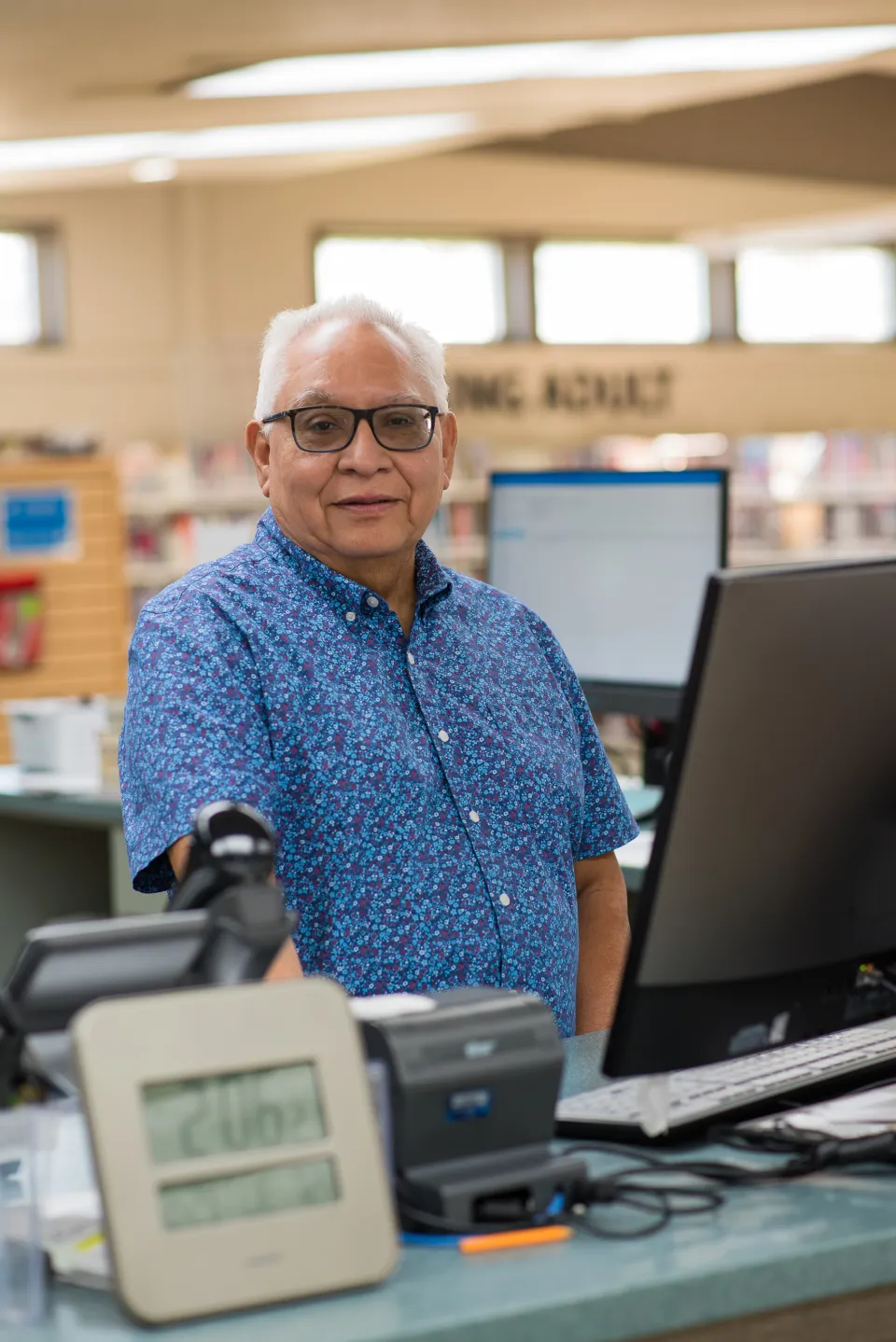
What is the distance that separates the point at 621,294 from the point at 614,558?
29.1 feet

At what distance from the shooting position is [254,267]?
10430 mm

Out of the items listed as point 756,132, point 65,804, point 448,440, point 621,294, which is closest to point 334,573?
point 448,440

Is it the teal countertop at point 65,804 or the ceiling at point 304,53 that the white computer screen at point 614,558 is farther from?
the ceiling at point 304,53

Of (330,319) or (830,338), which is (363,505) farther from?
(830,338)

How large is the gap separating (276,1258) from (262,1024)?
0.43 ft

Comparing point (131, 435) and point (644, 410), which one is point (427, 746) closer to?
point (131, 435)

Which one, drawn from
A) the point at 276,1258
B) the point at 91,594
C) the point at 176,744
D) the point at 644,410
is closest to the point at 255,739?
the point at 176,744

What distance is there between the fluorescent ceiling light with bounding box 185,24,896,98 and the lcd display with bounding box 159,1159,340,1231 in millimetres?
4752

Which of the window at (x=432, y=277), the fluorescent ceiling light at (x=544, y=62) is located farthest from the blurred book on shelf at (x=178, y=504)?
the fluorescent ceiling light at (x=544, y=62)

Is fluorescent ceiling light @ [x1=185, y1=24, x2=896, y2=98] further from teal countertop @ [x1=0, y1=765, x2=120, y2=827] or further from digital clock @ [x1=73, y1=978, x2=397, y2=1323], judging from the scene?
digital clock @ [x1=73, y1=978, x2=397, y2=1323]

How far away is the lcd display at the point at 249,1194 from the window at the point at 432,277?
32.7 ft

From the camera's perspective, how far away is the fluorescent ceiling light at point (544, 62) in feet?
17.5

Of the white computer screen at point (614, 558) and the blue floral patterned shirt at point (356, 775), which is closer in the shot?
the blue floral patterned shirt at point (356, 775)

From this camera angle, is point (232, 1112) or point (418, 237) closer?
point (232, 1112)
